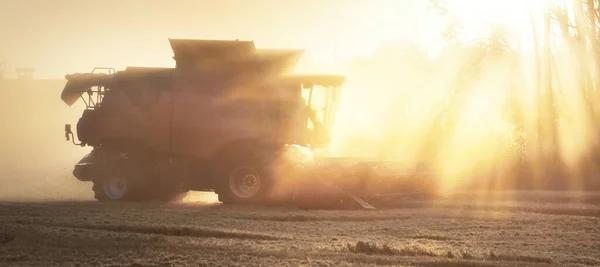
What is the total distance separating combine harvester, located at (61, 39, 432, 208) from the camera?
57.3ft

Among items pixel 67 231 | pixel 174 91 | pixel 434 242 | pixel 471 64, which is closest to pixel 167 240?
pixel 67 231

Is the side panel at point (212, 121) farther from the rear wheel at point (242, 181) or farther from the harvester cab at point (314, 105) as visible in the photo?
the harvester cab at point (314, 105)

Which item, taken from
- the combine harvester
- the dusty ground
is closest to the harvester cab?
the combine harvester

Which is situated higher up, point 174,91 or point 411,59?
point 411,59

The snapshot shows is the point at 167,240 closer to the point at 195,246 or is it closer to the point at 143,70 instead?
the point at 195,246

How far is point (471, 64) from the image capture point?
37.5 meters

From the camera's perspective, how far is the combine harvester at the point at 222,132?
17.5m

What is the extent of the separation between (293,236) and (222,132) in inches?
270

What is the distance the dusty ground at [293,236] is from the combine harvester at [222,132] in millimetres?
1150

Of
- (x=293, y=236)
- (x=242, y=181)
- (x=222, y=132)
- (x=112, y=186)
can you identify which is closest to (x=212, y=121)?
(x=222, y=132)

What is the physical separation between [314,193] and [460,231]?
518cm

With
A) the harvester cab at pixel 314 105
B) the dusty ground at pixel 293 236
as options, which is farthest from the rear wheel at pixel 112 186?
the harvester cab at pixel 314 105

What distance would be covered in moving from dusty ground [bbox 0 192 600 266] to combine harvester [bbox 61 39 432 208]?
3.77ft

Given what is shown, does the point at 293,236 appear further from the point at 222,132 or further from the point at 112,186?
the point at 112,186
